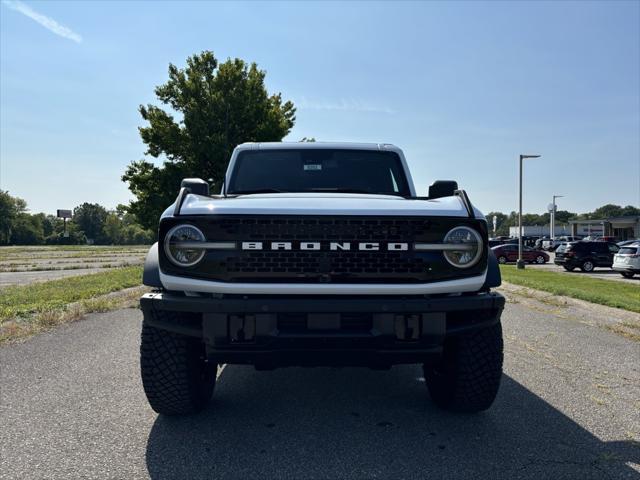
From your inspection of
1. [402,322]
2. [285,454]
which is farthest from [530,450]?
[285,454]

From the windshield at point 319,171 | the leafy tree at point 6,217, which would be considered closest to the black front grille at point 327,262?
the windshield at point 319,171

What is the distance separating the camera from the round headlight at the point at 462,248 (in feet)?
8.95

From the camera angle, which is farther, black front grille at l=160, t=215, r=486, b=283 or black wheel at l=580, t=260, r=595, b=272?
black wheel at l=580, t=260, r=595, b=272

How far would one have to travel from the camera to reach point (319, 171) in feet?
14.2

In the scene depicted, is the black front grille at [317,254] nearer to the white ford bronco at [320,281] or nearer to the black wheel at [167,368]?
the white ford bronco at [320,281]

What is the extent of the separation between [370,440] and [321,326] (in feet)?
2.67

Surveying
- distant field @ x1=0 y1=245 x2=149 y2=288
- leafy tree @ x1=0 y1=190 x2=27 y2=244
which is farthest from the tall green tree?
leafy tree @ x1=0 y1=190 x2=27 y2=244

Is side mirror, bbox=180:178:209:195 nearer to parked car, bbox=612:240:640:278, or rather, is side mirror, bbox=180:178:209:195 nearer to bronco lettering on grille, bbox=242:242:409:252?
bronco lettering on grille, bbox=242:242:409:252

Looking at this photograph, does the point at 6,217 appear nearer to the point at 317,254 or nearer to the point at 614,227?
the point at 614,227

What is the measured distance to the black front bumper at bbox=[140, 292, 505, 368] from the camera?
8.35 ft

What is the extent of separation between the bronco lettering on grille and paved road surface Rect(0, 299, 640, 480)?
3.77ft

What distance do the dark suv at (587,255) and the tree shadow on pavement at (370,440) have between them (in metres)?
22.2

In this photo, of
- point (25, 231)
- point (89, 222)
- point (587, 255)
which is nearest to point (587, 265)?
point (587, 255)

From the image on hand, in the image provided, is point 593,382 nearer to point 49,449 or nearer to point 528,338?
point 528,338
